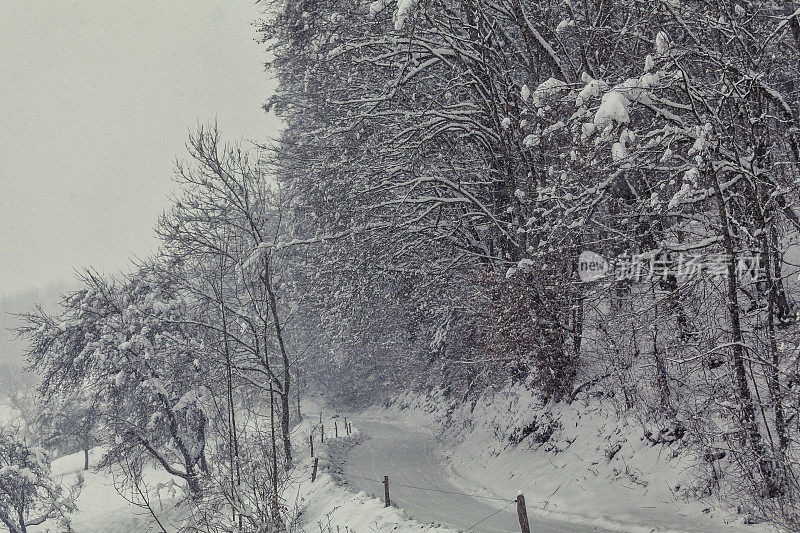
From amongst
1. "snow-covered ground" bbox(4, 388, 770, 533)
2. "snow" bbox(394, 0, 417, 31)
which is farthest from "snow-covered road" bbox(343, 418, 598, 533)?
"snow" bbox(394, 0, 417, 31)

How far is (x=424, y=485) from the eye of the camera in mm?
13555

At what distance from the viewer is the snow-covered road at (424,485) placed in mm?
9180

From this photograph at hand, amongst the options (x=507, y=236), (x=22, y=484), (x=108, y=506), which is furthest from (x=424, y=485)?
(x=108, y=506)

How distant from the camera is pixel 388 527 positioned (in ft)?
29.0

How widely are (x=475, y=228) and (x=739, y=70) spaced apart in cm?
952

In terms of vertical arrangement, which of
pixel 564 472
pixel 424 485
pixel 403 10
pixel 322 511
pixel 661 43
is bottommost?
pixel 424 485

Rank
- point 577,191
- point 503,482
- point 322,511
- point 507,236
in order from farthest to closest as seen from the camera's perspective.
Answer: point 507,236 → point 503,482 → point 322,511 → point 577,191

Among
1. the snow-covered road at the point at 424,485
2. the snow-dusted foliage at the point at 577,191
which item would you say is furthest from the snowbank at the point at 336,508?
the snow-dusted foliage at the point at 577,191

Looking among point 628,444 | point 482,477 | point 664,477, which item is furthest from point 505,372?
point 664,477

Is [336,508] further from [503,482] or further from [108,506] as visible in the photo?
[108,506]

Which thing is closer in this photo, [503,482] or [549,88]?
[549,88]

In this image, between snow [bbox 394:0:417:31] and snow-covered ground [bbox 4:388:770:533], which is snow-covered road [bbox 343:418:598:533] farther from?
snow [bbox 394:0:417:31]

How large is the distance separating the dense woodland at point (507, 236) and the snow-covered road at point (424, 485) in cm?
250

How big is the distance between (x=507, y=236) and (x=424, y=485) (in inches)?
268
